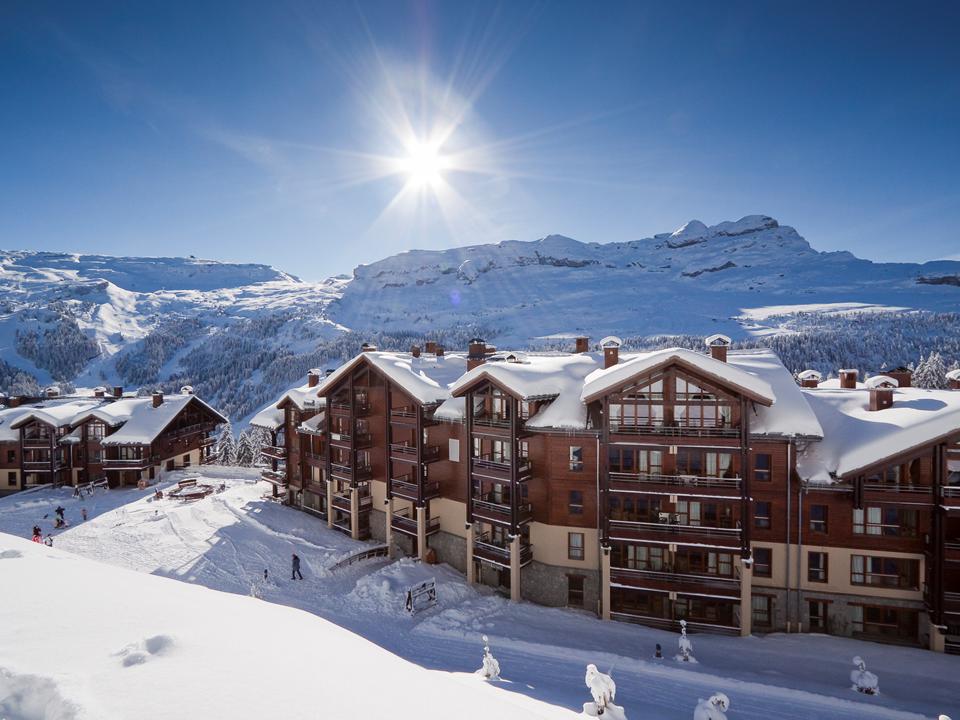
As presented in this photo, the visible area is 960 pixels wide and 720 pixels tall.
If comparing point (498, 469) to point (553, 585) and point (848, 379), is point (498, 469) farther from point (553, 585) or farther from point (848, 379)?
point (848, 379)

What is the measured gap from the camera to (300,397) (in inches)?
1708

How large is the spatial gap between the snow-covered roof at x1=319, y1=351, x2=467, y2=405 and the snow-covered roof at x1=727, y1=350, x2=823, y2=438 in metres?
19.1

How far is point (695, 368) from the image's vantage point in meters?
24.3

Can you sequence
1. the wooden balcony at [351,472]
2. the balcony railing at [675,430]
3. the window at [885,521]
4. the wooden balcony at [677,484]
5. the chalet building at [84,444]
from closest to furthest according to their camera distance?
the window at [885,521] < the balcony railing at [675,430] < the wooden balcony at [677,484] < the wooden balcony at [351,472] < the chalet building at [84,444]

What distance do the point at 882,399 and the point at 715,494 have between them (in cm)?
1113

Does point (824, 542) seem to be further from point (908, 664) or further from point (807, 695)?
point (807, 695)

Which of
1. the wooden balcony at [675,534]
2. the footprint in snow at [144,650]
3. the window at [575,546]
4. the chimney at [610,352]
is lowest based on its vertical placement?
the window at [575,546]

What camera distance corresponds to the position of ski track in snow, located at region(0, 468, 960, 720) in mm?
18359

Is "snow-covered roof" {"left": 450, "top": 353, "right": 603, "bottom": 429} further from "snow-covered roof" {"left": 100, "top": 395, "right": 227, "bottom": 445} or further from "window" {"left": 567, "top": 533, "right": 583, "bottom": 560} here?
"snow-covered roof" {"left": 100, "top": 395, "right": 227, "bottom": 445}

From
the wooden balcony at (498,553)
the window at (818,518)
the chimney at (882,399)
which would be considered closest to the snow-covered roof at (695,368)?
the window at (818,518)

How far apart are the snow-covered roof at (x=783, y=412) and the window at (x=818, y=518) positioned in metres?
4.03

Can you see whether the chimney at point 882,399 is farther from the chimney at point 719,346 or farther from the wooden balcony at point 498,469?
the wooden balcony at point 498,469

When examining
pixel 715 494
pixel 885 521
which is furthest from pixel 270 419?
pixel 885 521

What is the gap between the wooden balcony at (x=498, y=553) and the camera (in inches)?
1105
